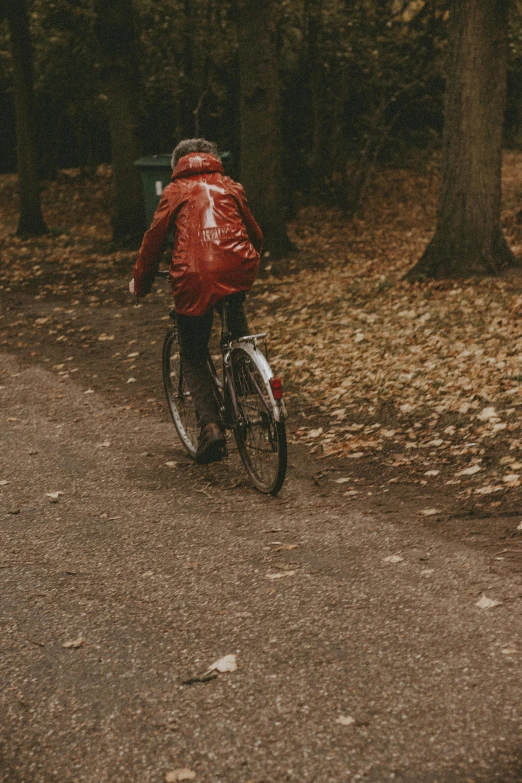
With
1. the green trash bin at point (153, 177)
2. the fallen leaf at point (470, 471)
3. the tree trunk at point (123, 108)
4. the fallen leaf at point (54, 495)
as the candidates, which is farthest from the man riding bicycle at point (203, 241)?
the tree trunk at point (123, 108)

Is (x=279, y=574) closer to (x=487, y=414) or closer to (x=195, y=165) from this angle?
(x=195, y=165)

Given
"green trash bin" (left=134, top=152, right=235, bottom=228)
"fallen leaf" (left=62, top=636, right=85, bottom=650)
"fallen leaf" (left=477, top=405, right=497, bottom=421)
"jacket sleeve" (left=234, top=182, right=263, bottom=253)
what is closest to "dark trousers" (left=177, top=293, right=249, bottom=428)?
"jacket sleeve" (left=234, top=182, right=263, bottom=253)

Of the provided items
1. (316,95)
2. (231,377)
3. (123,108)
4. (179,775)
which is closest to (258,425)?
(231,377)

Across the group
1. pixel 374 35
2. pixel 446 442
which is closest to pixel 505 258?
pixel 446 442

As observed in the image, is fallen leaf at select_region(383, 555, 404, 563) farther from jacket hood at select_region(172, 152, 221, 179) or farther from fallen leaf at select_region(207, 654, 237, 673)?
jacket hood at select_region(172, 152, 221, 179)

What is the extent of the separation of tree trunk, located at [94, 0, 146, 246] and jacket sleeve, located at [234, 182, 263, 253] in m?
11.2

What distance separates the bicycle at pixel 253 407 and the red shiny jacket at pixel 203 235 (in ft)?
0.69

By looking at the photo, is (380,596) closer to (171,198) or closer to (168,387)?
(171,198)

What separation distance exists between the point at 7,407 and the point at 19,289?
6.68 metres

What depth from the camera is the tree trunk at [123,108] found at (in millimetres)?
16703

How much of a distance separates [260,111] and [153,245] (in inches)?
334

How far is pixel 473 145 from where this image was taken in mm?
10711

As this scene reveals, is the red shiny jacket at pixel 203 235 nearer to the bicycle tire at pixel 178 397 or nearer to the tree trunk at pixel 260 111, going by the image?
the bicycle tire at pixel 178 397

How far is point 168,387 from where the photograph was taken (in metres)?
6.89
